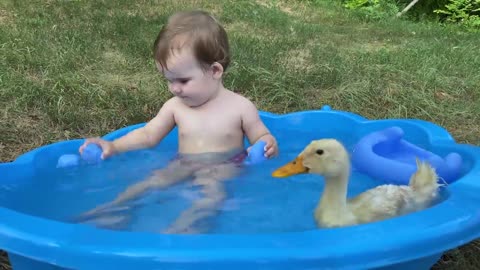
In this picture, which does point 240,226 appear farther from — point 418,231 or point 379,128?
point 379,128

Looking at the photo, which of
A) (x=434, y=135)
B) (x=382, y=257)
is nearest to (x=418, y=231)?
(x=382, y=257)

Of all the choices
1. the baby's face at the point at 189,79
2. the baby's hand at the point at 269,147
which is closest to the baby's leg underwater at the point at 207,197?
the baby's hand at the point at 269,147

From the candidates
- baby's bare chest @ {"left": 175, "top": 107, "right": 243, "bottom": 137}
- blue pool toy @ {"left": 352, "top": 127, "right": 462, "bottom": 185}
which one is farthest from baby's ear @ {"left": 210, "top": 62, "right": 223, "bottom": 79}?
blue pool toy @ {"left": 352, "top": 127, "right": 462, "bottom": 185}

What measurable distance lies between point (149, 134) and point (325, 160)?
1.00 metres

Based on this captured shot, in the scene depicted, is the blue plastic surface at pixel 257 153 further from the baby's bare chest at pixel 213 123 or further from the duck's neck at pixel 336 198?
the duck's neck at pixel 336 198

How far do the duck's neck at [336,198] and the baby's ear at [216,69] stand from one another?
2.59ft

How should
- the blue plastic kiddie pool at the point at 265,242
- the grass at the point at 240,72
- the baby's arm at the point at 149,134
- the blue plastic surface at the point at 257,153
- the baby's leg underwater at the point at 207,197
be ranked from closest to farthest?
1. the blue plastic kiddie pool at the point at 265,242
2. the baby's leg underwater at the point at 207,197
3. the blue plastic surface at the point at 257,153
4. the baby's arm at the point at 149,134
5. the grass at the point at 240,72

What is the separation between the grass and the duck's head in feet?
2.05

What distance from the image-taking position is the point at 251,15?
214 inches

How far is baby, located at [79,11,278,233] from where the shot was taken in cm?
225

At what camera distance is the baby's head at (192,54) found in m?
2.25

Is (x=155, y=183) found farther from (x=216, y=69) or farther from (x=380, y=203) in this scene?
(x=380, y=203)

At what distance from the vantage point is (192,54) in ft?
7.43

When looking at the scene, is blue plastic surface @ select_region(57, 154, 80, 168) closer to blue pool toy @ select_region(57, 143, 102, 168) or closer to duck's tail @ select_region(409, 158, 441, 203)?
blue pool toy @ select_region(57, 143, 102, 168)
